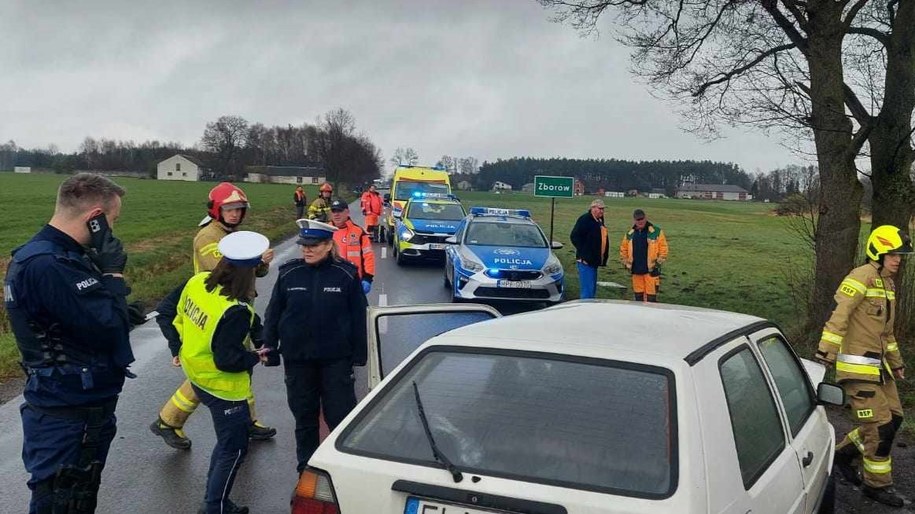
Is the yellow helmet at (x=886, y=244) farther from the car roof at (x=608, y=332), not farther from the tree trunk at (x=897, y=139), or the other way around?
the tree trunk at (x=897, y=139)

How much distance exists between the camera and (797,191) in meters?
9.43

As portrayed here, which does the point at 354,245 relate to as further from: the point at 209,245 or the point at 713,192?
the point at 713,192

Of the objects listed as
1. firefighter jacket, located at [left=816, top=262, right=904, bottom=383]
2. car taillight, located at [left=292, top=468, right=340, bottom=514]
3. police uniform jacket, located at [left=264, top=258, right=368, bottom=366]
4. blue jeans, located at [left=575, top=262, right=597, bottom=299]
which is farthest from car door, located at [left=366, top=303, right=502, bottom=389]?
blue jeans, located at [left=575, top=262, right=597, bottom=299]

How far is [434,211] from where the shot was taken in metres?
19.4

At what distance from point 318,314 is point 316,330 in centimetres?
10

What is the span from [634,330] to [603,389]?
1.81 ft

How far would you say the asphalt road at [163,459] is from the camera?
4609 mm

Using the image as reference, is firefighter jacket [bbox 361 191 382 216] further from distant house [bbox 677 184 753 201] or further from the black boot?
distant house [bbox 677 184 753 201]

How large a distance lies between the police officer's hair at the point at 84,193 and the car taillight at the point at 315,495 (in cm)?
171

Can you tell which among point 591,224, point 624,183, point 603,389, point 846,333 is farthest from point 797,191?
point 624,183

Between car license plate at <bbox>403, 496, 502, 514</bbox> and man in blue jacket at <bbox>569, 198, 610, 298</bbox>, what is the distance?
961 centimetres

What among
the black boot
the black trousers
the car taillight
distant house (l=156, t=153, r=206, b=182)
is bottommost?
the black boot

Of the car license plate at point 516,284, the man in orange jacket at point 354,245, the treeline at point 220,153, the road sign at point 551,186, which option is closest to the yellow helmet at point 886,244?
the man in orange jacket at point 354,245

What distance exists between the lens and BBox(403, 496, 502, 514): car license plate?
239 centimetres
